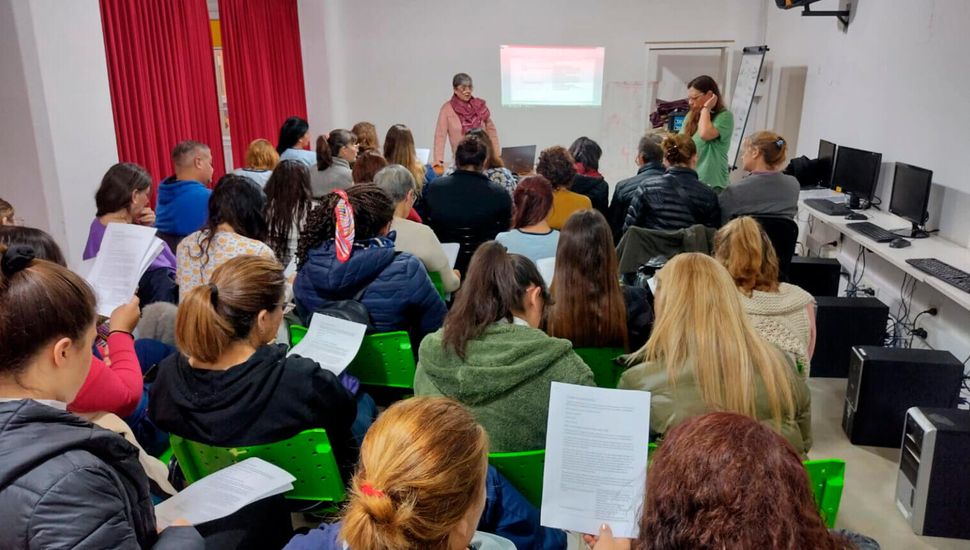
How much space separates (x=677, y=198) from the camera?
11.6ft

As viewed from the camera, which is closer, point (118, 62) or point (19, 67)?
point (19, 67)

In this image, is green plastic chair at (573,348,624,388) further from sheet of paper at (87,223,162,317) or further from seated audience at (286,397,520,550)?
sheet of paper at (87,223,162,317)

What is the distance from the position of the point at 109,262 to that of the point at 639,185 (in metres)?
2.68

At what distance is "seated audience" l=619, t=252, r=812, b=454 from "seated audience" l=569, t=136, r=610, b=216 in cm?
246

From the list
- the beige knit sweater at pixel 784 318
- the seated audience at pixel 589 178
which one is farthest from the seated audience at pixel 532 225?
the seated audience at pixel 589 178

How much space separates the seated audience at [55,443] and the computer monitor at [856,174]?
15.7ft

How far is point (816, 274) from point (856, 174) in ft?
4.17

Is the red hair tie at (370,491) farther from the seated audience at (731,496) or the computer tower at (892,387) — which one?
the computer tower at (892,387)

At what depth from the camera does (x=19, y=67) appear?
10.7 feet

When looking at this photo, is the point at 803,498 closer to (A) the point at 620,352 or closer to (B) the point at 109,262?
(A) the point at 620,352

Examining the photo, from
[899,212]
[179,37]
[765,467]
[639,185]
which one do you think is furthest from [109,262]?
[899,212]

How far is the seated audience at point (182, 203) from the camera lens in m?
3.38

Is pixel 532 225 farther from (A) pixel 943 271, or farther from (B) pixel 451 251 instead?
(A) pixel 943 271

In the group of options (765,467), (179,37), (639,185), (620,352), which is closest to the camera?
(765,467)
